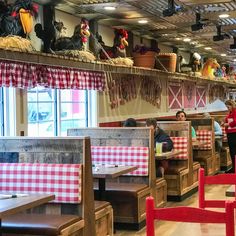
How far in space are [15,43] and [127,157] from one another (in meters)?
2.10

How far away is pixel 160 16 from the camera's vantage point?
346 inches

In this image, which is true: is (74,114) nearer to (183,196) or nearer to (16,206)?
(183,196)

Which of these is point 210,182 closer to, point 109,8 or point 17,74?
point 17,74

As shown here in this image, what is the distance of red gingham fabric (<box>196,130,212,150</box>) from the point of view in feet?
33.6

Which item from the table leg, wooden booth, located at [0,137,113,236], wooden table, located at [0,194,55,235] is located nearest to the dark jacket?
the table leg

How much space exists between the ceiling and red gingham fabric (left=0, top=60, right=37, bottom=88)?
4.44 ft

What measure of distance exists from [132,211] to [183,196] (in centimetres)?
209

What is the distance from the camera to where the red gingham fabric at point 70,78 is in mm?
7393

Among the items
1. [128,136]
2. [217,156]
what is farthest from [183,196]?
[217,156]

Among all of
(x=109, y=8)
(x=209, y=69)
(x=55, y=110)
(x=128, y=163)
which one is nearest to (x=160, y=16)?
(x=109, y=8)

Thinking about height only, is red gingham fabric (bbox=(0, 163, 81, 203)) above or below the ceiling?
below

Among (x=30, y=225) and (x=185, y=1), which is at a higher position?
(x=185, y=1)

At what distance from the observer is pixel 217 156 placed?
1084 cm

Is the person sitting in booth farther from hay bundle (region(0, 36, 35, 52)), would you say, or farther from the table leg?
hay bundle (region(0, 36, 35, 52))
